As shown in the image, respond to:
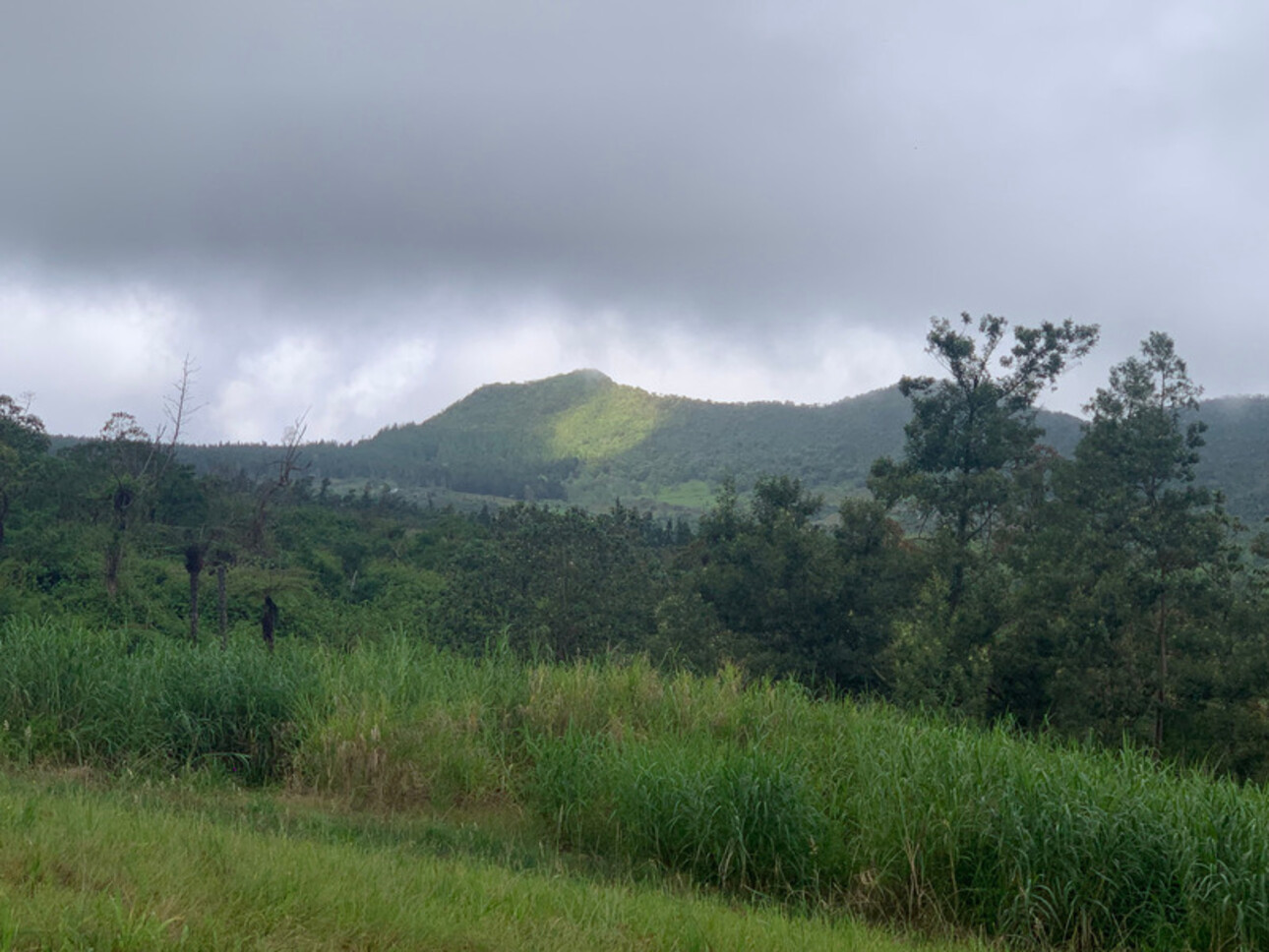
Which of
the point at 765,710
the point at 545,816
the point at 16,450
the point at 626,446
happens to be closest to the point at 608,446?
the point at 626,446

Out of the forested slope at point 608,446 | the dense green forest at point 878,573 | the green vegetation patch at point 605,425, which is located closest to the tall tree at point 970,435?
the dense green forest at point 878,573

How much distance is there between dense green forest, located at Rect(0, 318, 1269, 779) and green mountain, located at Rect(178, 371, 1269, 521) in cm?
2447

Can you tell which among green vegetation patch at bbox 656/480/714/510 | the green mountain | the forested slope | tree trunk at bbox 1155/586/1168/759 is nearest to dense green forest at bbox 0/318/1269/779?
tree trunk at bbox 1155/586/1168/759

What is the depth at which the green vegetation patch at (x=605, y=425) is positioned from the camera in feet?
397

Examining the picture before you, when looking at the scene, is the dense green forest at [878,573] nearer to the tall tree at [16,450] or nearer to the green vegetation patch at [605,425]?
the tall tree at [16,450]

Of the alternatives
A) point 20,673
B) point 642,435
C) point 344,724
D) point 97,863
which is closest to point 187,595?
point 20,673

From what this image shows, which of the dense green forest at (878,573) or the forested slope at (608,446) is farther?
the forested slope at (608,446)

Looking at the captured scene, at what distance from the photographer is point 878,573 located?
24.6 m

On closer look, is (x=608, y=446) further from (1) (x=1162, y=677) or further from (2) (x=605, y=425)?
(1) (x=1162, y=677)

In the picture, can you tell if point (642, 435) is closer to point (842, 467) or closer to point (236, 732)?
point (842, 467)

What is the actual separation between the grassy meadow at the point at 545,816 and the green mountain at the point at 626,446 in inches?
2010

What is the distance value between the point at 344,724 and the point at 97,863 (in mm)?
4464

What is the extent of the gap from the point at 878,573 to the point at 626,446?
96.7 m

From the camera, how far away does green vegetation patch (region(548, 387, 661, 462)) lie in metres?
121
